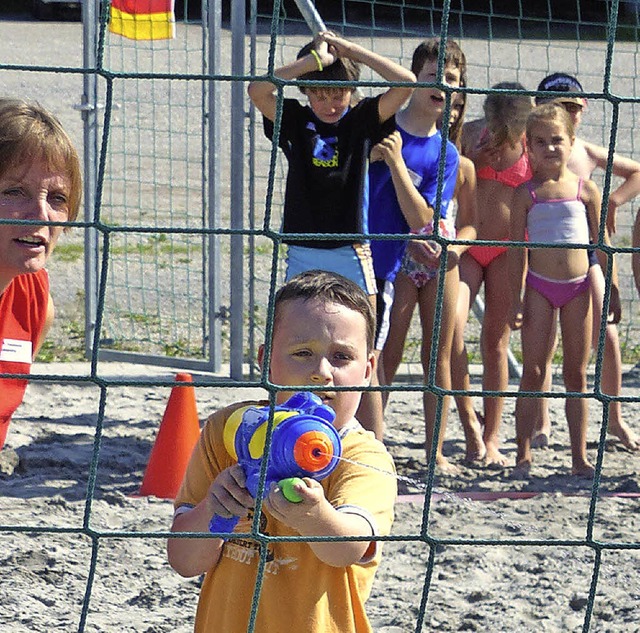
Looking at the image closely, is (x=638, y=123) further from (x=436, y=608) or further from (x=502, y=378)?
(x=436, y=608)

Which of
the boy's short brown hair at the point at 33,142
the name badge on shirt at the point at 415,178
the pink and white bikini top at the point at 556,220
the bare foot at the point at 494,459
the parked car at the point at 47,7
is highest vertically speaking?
the parked car at the point at 47,7

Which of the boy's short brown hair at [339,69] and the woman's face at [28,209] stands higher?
the boy's short brown hair at [339,69]

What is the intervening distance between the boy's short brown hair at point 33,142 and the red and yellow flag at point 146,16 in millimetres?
2773

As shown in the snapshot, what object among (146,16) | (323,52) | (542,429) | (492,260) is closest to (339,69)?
(323,52)

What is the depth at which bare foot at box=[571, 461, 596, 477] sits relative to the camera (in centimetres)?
465

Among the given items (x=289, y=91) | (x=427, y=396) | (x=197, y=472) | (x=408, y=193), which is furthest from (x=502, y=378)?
(x=289, y=91)

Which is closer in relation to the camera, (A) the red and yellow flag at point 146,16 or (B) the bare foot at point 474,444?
(B) the bare foot at point 474,444

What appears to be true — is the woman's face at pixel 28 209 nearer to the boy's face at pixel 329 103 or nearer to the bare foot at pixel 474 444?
the boy's face at pixel 329 103

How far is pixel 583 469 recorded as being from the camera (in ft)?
15.3

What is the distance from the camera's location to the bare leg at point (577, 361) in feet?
15.0

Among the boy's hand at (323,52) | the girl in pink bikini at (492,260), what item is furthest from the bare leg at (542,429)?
the boy's hand at (323,52)

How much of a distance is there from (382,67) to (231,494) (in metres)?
2.52

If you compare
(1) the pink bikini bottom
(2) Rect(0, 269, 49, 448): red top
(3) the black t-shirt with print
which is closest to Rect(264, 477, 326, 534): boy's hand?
(2) Rect(0, 269, 49, 448): red top

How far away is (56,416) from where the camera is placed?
17.1ft
